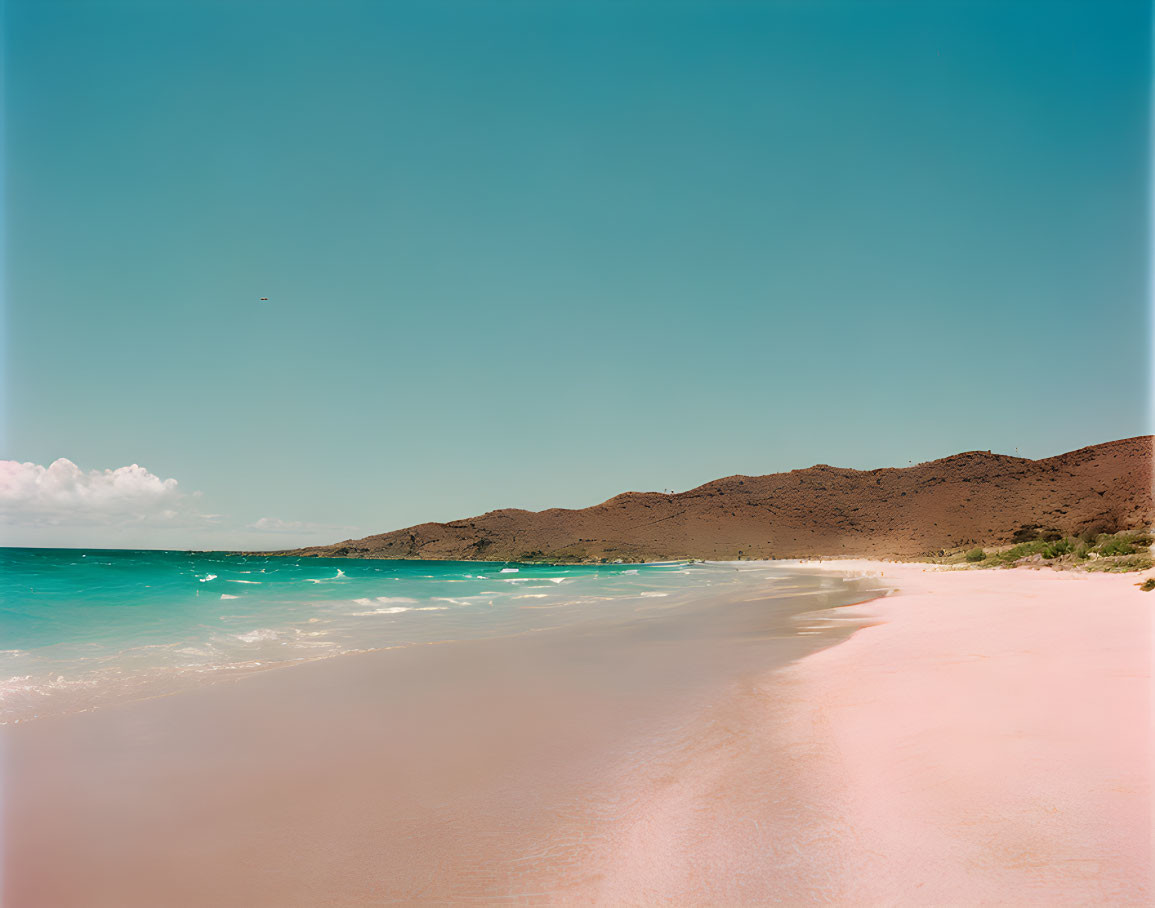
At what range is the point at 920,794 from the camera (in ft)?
12.4

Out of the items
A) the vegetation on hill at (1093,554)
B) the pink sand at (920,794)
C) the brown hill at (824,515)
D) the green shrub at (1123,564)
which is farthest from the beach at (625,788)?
the brown hill at (824,515)

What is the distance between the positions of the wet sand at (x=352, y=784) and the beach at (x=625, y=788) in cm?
2

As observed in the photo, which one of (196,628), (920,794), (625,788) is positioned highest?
(920,794)

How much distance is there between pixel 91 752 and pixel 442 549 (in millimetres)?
123615

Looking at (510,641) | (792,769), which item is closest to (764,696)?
(792,769)

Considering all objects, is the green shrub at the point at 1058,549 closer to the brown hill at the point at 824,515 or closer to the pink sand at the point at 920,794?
the pink sand at the point at 920,794

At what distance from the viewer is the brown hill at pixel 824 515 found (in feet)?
252

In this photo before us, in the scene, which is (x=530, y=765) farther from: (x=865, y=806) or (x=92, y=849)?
(x=92, y=849)

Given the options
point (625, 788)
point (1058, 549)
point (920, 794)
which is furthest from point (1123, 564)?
point (625, 788)

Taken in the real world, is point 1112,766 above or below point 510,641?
above

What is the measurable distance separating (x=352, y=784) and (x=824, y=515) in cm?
10901

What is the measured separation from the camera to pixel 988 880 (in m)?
2.82

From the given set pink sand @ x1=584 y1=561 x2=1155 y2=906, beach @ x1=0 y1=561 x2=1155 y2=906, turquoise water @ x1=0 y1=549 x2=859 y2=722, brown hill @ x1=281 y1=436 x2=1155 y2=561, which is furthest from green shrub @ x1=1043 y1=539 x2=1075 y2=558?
brown hill @ x1=281 y1=436 x2=1155 y2=561

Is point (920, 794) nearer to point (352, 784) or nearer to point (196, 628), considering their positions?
point (352, 784)
